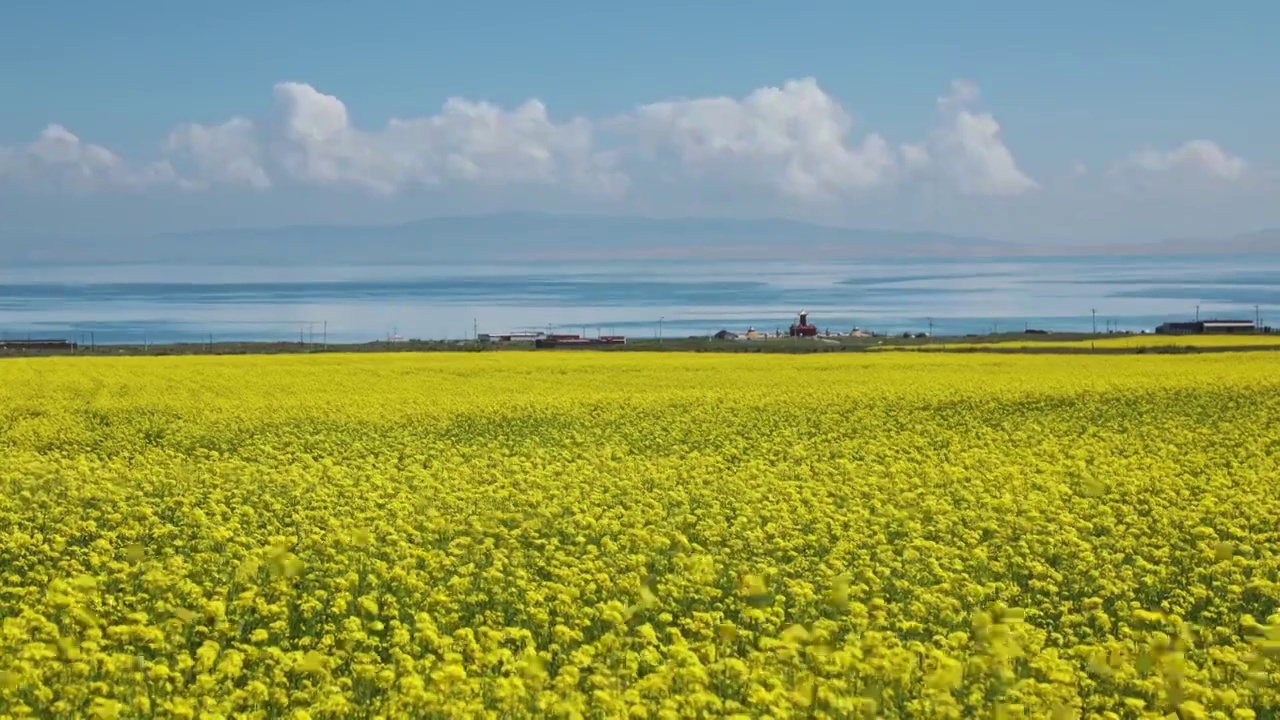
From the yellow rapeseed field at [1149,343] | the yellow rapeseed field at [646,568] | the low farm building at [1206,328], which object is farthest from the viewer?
the low farm building at [1206,328]

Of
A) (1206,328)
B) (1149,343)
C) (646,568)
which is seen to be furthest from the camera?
(1206,328)

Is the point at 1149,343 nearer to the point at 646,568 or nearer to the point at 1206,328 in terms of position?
the point at 1206,328

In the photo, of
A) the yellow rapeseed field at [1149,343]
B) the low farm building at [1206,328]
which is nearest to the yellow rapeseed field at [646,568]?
the yellow rapeseed field at [1149,343]

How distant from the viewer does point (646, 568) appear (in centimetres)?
1091

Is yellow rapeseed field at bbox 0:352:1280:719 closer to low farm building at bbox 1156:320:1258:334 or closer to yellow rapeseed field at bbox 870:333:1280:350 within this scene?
yellow rapeseed field at bbox 870:333:1280:350

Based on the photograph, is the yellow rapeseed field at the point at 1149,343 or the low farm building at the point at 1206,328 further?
the low farm building at the point at 1206,328

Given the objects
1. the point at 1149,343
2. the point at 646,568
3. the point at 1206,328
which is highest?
the point at 1206,328

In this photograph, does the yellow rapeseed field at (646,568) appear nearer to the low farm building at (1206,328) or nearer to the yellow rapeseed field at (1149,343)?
the yellow rapeseed field at (1149,343)

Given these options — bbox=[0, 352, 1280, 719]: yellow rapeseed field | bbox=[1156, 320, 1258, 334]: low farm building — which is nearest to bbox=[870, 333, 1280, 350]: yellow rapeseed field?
bbox=[1156, 320, 1258, 334]: low farm building

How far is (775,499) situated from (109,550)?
6544mm

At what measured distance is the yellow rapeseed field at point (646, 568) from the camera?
299 inches

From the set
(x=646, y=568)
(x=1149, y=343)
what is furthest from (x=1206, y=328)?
(x=646, y=568)

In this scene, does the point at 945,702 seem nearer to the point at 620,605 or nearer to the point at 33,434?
the point at 620,605

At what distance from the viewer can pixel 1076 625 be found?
982cm
